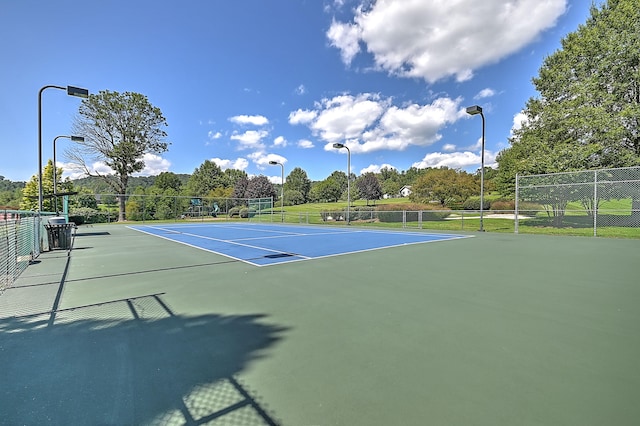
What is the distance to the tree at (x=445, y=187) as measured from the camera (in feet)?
113

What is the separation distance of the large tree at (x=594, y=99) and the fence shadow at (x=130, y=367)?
19696 millimetres

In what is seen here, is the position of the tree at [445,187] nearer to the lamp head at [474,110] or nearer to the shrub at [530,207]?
the shrub at [530,207]

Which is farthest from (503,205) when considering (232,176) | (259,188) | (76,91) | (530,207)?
(232,176)

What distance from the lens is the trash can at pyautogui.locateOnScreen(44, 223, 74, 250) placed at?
8836mm

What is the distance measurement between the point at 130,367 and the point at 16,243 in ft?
21.3

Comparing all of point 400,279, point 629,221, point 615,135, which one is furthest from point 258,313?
point 615,135

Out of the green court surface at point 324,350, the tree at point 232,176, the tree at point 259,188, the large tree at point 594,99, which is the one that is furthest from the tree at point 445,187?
the tree at point 232,176

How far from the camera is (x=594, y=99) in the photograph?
1578 centimetres

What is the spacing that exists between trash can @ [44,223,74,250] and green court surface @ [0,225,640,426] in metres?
4.60

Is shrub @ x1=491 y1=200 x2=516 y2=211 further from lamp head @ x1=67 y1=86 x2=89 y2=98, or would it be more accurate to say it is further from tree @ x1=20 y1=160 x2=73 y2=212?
tree @ x1=20 y1=160 x2=73 y2=212

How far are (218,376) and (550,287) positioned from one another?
4913mm

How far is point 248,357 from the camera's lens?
7.82 ft

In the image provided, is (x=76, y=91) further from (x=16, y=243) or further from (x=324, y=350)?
(x=324, y=350)

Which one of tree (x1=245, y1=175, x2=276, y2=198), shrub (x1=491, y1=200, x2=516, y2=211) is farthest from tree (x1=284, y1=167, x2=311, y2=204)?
shrub (x1=491, y1=200, x2=516, y2=211)
